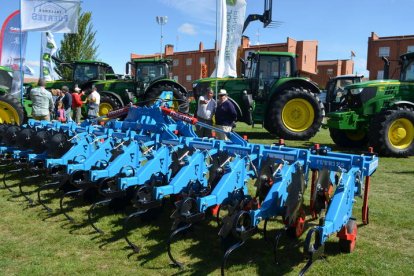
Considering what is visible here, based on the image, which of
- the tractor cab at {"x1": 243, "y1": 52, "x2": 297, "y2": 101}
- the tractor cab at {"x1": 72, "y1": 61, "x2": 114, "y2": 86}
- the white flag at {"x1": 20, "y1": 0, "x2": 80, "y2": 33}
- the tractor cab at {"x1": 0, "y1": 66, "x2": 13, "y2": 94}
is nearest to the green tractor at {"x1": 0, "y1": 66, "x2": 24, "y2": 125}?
the tractor cab at {"x1": 0, "y1": 66, "x2": 13, "y2": 94}

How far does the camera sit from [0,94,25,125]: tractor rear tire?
342 inches

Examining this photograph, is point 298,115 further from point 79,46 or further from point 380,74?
point 380,74

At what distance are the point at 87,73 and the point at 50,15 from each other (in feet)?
15.7

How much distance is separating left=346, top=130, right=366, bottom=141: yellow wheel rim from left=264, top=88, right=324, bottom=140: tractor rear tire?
90cm

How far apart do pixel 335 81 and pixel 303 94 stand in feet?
18.6

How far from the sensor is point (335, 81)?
1510cm

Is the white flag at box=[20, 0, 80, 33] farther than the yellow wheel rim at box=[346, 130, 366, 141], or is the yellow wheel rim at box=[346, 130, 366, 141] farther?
the yellow wheel rim at box=[346, 130, 366, 141]

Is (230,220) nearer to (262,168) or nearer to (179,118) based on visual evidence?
(262,168)

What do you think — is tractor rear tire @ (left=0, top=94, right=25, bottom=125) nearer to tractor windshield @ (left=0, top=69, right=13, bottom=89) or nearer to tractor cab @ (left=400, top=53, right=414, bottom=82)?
tractor windshield @ (left=0, top=69, right=13, bottom=89)

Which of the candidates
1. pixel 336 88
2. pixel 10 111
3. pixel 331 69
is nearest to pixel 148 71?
pixel 10 111

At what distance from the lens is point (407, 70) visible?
356 inches

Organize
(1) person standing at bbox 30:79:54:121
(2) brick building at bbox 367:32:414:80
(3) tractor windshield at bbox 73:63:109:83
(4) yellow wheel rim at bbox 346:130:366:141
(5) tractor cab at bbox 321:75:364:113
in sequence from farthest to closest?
(2) brick building at bbox 367:32:414:80 < (5) tractor cab at bbox 321:75:364:113 < (3) tractor windshield at bbox 73:63:109:83 < (4) yellow wheel rim at bbox 346:130:366:141 < (1) person standing at bbox 30:79:54:121

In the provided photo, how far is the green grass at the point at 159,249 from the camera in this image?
3.05 metres

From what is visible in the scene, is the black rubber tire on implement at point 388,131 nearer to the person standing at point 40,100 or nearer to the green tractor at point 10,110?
the person standing at point 40,100
